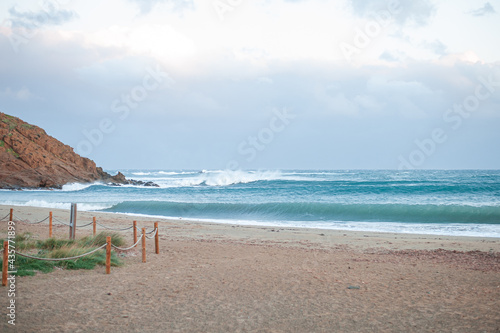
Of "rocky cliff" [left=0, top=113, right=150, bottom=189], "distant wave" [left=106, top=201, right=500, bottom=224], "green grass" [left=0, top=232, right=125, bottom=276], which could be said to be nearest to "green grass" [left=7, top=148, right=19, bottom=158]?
"rocky cliff" [left=0, top=113, right=150, bottom=189]

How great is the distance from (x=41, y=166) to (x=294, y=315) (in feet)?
151

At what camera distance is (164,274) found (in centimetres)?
821

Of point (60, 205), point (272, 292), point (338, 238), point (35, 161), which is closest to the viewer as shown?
point (272, 292)

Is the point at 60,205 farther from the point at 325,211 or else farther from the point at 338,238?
the point at 338,238

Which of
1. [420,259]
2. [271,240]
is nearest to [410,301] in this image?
[420,259]

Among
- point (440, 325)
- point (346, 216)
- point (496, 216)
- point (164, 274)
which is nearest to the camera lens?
point (440, 325)

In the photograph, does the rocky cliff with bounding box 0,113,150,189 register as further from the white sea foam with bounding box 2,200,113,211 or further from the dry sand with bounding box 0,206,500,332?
the dry sand with bounding box 0,206,500,332

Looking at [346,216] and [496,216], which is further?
[346,216]

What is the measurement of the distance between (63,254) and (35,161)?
40231 mm

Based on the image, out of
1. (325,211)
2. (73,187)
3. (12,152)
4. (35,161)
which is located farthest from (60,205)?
(12,152)

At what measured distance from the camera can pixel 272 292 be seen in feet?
22.5

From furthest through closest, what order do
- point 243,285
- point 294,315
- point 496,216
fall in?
1. point 496,216
2. point 243,285
3. point 294,315

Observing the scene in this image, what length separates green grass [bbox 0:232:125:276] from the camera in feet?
26.4

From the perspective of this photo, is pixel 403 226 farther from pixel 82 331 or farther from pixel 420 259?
pixel 82 331
